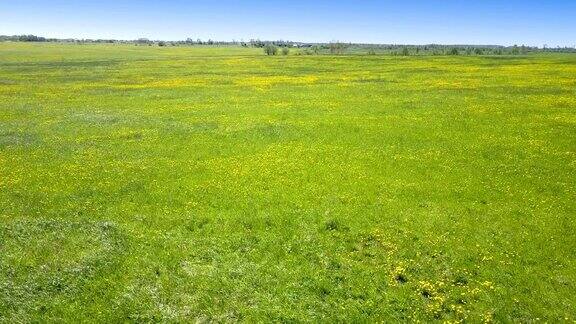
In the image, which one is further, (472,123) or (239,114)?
(239,114)

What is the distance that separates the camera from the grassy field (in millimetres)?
15398

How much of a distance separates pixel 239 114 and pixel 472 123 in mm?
22025

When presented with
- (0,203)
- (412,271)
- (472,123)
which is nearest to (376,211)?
(412,271)

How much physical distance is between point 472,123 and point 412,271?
1091 inches

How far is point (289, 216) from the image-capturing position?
71.2ft

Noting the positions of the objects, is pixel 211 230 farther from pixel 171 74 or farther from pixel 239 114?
pixel 171 74

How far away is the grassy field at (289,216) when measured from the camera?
15.4 m

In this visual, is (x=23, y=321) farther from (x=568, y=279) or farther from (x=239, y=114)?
(x=239, y=114)

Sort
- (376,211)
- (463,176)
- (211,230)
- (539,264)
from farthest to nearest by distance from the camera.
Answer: (463,176), (376,211), (211,230), (539,264)

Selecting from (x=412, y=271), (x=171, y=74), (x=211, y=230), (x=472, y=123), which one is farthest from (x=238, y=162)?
(x=171, y=74)

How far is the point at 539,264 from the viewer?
17250 mm

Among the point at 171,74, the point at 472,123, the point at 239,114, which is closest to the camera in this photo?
the point at 472,123

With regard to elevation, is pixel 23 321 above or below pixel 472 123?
below

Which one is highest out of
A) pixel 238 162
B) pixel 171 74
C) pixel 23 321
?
pixel 171 74
